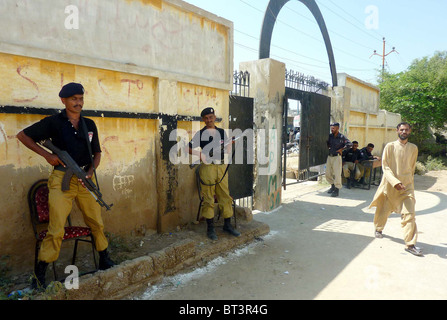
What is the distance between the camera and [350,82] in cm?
1022

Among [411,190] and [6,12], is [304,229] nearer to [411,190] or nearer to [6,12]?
[411,190]

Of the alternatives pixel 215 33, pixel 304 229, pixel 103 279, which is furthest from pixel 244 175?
pixel 103 279

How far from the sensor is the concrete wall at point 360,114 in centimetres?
918

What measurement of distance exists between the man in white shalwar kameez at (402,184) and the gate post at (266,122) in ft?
6.92

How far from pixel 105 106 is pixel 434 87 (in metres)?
17.7

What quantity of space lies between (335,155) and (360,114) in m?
4.58

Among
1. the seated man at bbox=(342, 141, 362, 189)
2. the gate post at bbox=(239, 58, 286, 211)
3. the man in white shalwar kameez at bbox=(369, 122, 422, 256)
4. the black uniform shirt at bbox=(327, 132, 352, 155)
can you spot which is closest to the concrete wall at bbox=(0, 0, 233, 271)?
the gate post at bbox=(239, 58, 286, 211)

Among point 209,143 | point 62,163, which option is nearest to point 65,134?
point 62,163

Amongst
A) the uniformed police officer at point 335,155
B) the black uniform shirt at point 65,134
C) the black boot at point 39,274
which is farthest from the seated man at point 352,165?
the black boot at point 39,274

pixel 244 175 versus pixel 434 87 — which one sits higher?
pixel 434 87

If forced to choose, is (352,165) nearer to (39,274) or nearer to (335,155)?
(335,155)

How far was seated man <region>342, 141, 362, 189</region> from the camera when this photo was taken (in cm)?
866

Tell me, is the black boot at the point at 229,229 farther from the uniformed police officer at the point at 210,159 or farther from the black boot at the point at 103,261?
the black boot at the point at 103,261

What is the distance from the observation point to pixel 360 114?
11.3 m
